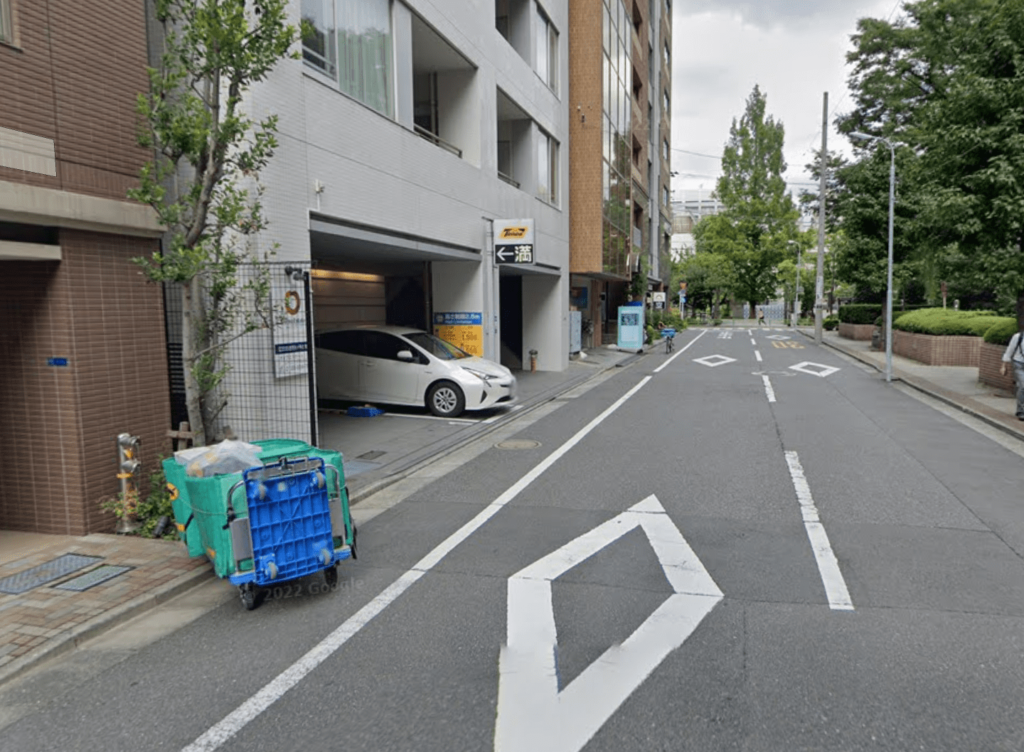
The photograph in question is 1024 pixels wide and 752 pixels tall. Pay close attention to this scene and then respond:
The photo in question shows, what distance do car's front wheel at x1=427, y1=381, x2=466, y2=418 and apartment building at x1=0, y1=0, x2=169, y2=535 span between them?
6.52 metres

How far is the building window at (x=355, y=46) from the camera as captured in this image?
379 inches

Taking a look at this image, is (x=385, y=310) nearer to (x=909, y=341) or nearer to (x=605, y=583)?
(x=605, y=583)

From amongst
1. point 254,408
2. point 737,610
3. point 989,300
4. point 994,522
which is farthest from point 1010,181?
point 989,300

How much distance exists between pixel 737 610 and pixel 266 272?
5.14m

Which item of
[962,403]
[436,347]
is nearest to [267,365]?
[436,347]

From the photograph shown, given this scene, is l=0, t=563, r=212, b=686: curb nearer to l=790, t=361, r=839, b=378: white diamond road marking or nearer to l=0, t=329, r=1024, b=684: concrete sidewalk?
l=0, t=329, r=1024, b=684: concrete sidewalk

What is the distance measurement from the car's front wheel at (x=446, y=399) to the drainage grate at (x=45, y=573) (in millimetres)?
7478

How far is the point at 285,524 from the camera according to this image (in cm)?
466

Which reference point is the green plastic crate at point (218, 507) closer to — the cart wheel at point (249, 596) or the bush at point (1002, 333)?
the cart wheel at point (249, 596)

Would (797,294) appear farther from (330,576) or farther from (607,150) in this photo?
(330,576)

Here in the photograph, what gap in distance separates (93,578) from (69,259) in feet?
8.55

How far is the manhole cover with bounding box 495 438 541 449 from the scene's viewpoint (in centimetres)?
1043

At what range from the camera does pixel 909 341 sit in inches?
1000

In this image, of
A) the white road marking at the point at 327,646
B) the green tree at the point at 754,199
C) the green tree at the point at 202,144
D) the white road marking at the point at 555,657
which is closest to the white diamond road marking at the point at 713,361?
the white road marking at the point at 327,646
